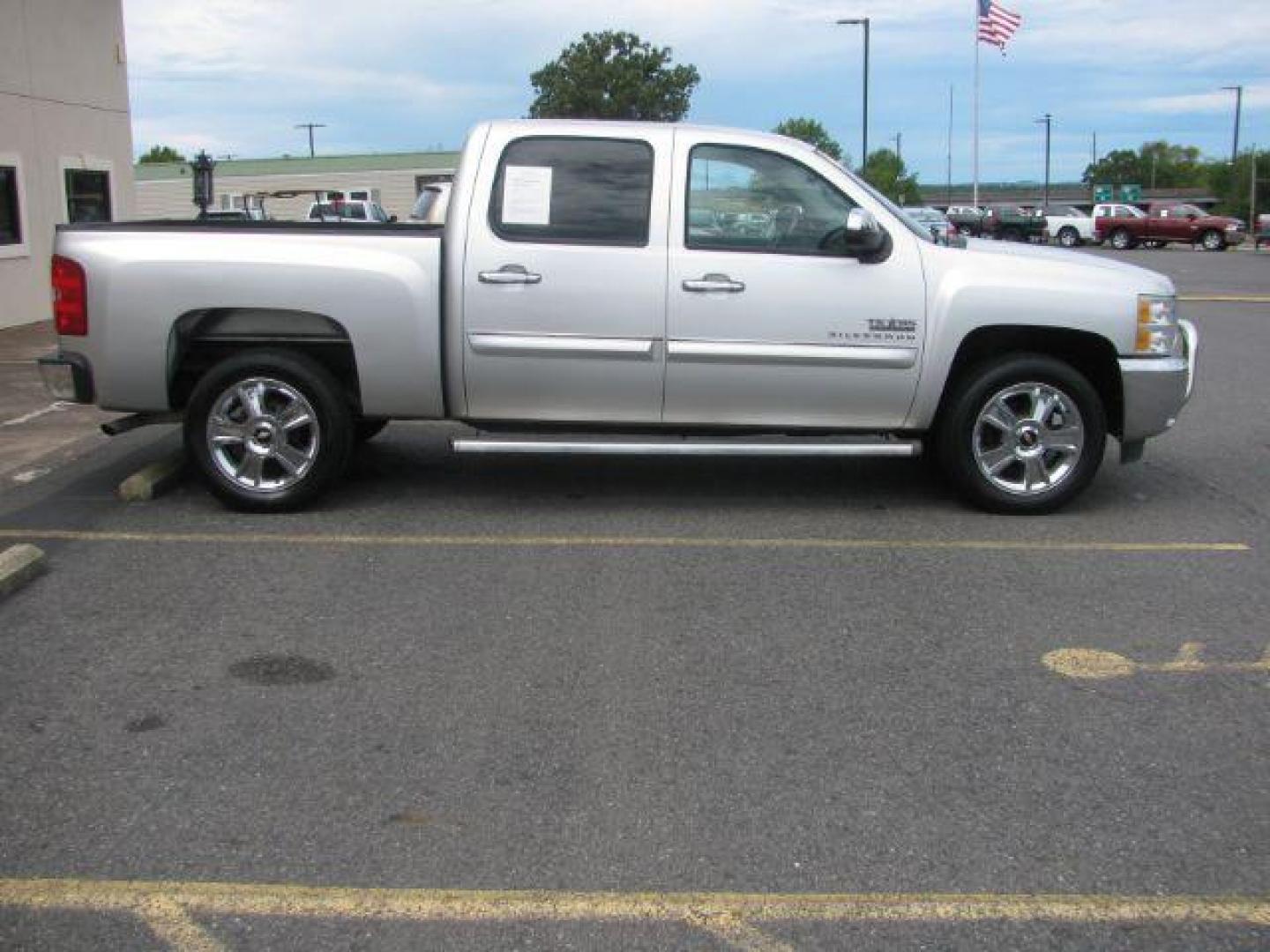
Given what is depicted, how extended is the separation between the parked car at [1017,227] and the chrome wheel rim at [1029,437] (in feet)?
165

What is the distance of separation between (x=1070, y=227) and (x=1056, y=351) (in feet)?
167

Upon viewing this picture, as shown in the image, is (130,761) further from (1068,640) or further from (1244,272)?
(1244,272)

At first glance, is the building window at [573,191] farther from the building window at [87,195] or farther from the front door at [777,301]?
the building window at [87,195]

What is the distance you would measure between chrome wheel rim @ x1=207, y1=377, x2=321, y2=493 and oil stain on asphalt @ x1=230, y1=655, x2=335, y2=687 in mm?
2127

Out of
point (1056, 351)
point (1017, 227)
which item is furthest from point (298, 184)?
point (1056, 351)

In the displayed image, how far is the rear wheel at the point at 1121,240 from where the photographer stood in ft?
167

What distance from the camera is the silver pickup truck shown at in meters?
6.62

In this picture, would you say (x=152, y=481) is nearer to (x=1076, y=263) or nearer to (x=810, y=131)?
(x=1076, y=263)

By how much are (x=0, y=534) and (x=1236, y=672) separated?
5.74m

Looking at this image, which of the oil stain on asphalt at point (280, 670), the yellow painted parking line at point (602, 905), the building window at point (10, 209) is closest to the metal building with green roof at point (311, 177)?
the building window at point (10, 209)

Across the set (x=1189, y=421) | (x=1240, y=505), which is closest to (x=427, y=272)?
(x=1240, y=505)

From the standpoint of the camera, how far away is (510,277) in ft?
21.6

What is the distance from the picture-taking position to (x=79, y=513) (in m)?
6.98

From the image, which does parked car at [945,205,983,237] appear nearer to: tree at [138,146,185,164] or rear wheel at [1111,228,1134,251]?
rear wheel at [1111,228,1134,251]
